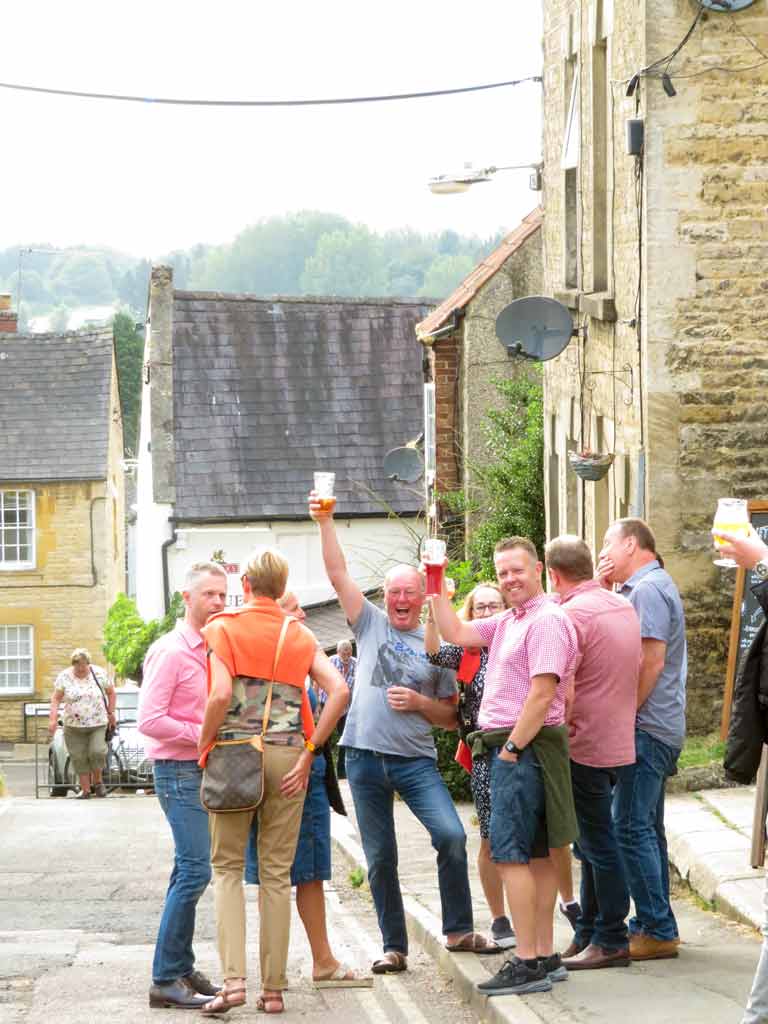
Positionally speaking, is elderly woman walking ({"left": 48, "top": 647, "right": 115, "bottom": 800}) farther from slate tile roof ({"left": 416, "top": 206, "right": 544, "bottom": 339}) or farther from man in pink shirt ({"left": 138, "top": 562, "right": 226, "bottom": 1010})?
man in pink shirt ({"left": 138, "top": 562, "right": 226, "bottom": 1010})

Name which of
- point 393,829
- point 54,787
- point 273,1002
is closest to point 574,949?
point 393,829

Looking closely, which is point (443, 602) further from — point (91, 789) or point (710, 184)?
point (91, 789)

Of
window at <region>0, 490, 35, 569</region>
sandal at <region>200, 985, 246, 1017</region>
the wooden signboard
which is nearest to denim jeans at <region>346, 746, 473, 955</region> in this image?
sandal at <region>200, 985, 246, 1017</region>

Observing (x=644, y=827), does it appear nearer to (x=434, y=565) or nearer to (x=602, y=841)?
(x=602, y=841)

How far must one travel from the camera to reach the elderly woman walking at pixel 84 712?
19.8 metres

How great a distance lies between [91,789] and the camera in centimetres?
2108

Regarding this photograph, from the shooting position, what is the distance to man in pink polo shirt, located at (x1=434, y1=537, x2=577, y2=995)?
22.9ft

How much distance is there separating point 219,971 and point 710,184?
726 cm

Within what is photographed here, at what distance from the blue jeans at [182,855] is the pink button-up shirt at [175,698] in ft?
0.27

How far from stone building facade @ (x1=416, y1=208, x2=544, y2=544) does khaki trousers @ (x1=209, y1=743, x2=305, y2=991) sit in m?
17.8

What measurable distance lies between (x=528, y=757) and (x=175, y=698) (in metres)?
1.58

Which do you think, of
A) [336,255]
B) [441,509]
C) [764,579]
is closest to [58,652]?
[441,509]

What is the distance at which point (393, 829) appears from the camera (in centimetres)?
789

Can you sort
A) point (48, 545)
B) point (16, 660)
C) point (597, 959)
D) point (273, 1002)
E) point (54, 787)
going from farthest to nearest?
point (48, 545) < point (16, 660) < point (54, 787) < point (597, 959) < point (273, 1002)
